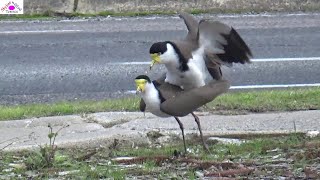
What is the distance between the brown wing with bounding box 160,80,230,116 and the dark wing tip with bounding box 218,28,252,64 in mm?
316

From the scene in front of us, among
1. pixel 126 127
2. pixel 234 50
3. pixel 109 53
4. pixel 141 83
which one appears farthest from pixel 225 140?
pixel 109 53

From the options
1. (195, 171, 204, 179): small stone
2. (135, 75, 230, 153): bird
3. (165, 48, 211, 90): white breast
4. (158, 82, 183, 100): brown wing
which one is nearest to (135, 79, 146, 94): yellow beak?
(135, 75, 230, 153): bird

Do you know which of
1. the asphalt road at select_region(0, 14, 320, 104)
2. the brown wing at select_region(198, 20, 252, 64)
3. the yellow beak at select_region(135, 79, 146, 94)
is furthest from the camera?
the asphalt road at select_region(0, 14, 320, 104)

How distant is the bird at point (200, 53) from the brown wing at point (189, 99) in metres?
0.08

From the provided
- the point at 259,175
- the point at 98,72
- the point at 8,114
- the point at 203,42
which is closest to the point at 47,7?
the point at 98,72

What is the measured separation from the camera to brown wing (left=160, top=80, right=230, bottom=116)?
5.38 m

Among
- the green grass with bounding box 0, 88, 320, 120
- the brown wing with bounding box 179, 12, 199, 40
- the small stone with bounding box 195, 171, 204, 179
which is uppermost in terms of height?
the brown wing with bounding box 179, 12, 199, 40

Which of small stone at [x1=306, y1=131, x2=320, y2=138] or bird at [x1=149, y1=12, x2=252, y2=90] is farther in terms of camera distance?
small stone at [x1=306, y1=131, x2=320, y2=138]

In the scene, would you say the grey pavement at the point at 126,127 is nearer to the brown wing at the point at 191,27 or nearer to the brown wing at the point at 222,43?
the brown wing at the point at 222,43

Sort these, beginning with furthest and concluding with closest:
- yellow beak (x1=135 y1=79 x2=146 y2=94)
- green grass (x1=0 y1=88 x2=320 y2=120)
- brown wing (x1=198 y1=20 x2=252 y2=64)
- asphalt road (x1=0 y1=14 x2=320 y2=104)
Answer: asphalt road (x1=0 y1=14 x2=320 y2=104) → green grass (x1=0 y1=88 x2=320 y2=120) → brown wing (x1=198 y1=20 x2=252 y2=64) → yellow beak (x1=135 y1=79 x2=146 y2=94)

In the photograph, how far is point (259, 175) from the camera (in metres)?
4.74

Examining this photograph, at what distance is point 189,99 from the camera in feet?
17.9

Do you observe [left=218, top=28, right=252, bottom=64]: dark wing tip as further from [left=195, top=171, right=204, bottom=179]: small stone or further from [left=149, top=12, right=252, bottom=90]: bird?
[left=195, top=171, right=204, bottom=179]: small stone

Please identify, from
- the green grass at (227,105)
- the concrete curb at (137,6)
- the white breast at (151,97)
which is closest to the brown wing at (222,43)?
the white breast at (151,97)
